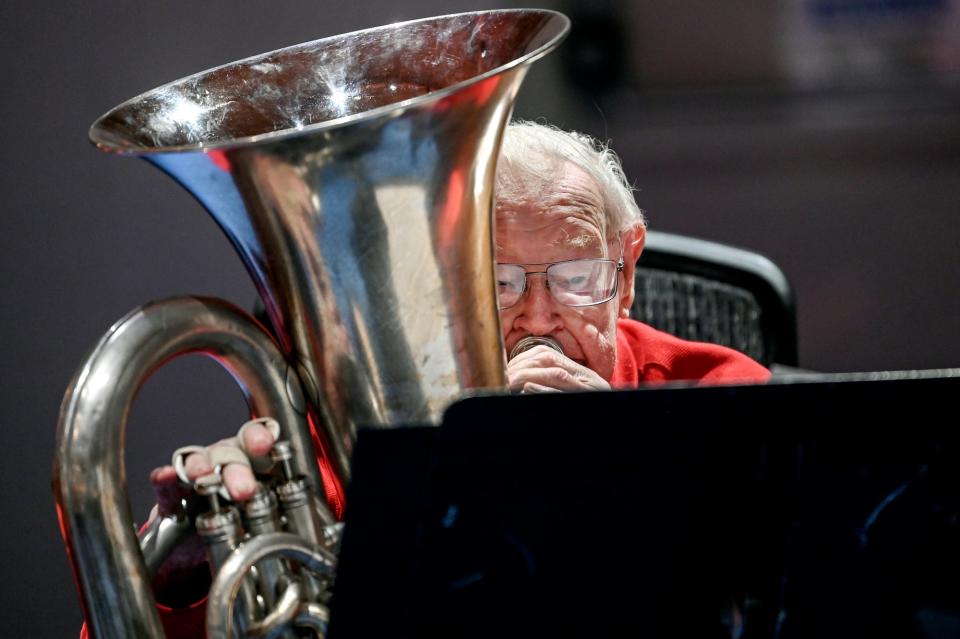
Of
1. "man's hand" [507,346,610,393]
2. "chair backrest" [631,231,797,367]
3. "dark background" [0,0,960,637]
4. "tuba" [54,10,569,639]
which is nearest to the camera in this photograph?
"tuba" [54,10,569,639]

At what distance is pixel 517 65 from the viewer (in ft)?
2.56

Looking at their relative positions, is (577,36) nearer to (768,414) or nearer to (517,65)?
(517,65)

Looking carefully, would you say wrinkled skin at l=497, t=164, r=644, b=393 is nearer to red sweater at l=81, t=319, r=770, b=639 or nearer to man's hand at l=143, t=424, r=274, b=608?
red sweater at l=81, t=319, r=770, b=639

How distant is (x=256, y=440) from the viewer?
0.82 metres

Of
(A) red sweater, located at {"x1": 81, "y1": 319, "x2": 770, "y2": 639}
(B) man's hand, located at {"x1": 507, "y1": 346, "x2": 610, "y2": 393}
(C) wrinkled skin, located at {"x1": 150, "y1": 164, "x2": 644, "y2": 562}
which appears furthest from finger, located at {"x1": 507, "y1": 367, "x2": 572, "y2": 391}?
(A) red sweater, located at {"x1": 81, "y1": 319, "x2": 770, "y2": 639}

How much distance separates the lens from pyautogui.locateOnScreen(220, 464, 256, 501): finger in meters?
0.79

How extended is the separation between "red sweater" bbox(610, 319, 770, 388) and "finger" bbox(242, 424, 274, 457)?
2.67 feet

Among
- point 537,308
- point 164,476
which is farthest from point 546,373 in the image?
point 164,476

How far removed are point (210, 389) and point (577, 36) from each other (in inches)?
47.2

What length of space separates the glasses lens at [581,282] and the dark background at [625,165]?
3.96 ft

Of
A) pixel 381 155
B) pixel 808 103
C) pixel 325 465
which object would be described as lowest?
pixel 808 103

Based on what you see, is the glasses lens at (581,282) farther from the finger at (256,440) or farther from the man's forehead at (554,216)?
the finger at (256,440)

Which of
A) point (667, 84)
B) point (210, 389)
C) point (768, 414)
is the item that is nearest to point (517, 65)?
point (768, 414)

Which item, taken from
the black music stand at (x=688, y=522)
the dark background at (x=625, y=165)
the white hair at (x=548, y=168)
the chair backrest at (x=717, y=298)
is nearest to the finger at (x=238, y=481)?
the black music stand at (x=688, y=522)
